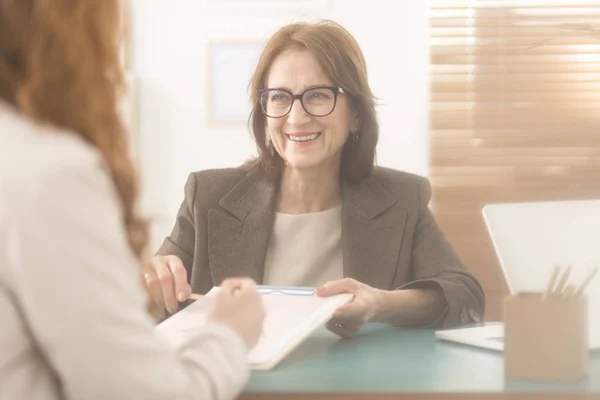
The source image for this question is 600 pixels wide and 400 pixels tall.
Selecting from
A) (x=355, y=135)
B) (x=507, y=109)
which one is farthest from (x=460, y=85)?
(x=355, y=135)

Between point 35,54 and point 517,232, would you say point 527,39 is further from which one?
point 35,54

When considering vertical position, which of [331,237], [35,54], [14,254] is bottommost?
[331,237]

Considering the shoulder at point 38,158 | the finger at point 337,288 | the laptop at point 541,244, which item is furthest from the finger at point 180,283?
the shoulder at point 38,158

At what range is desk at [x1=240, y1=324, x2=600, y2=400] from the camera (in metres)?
1.18

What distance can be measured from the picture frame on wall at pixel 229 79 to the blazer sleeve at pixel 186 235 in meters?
1.57

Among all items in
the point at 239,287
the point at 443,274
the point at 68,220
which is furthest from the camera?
the point at 443,274

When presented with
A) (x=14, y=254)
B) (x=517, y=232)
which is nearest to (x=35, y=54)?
(x=14, y=254)

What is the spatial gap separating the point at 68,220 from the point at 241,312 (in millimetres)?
403

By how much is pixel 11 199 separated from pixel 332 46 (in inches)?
61.5

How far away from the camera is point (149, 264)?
73.5 inches

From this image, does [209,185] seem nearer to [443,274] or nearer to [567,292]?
[443,274]

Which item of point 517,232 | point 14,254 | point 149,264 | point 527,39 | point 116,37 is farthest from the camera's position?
point 527,39

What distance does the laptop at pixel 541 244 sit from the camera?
150 cm

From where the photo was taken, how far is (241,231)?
224 centimetres
